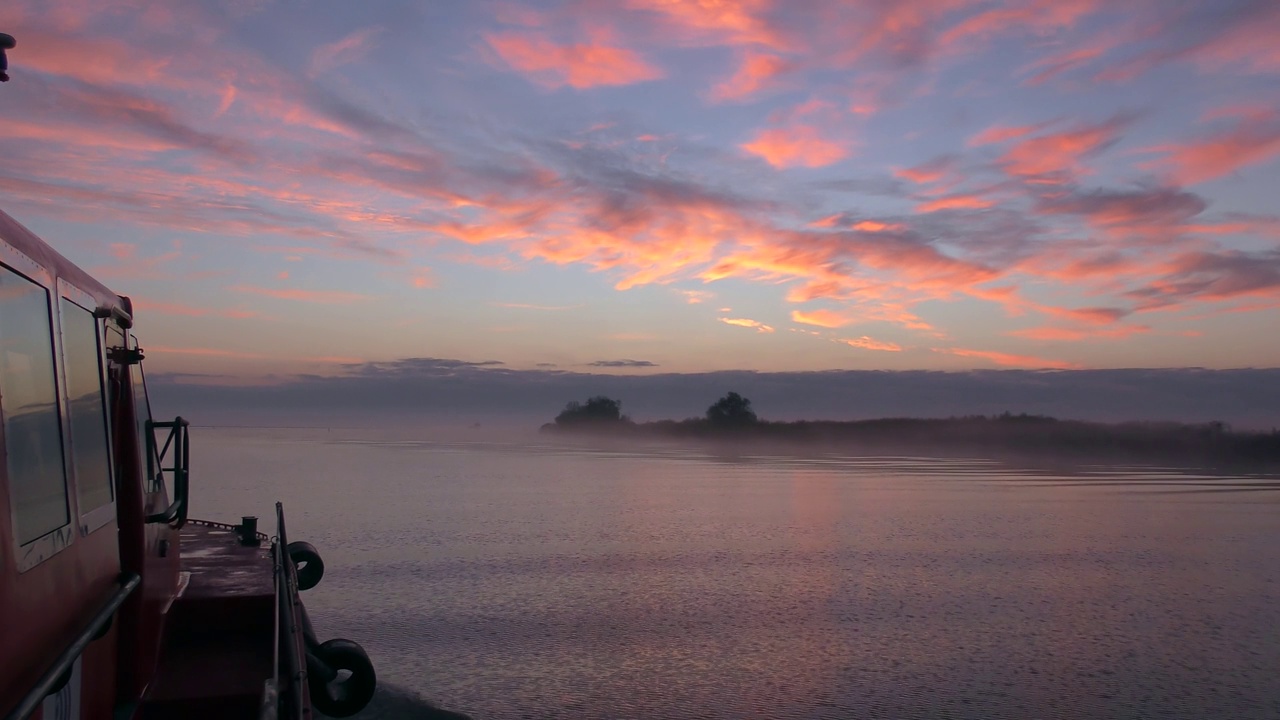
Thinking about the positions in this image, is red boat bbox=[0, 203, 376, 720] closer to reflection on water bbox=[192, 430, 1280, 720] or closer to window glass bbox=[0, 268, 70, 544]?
window glass bbox=[0, 268, 70, 544]

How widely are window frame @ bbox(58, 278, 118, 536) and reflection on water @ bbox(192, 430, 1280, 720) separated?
470 cm

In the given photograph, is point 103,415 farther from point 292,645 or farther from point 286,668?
point 286,668

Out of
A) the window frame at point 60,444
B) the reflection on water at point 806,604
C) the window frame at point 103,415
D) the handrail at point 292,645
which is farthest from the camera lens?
the reflection on water at point 806,604

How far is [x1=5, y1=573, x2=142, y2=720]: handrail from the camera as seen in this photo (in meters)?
2.78

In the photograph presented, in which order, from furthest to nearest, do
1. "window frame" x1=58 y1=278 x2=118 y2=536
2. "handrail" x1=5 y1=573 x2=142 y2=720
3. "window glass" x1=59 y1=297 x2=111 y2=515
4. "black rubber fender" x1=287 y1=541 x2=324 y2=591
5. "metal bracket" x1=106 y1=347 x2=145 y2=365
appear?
"black rubber fender" x1=287 y1=541 x2=324 y2=591
"metal bracket" x1=106 y1=347 x2=145 y2=365
"window glass" x1=59 y1=297 x2=111 y2=515
"window frame" x1=58 y1=278 x2=118 y2=536
"handrail" x1=5 y1=573 x2=142 y2=720

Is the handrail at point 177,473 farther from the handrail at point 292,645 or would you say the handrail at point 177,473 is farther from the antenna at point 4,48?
the antenna at point 4,48

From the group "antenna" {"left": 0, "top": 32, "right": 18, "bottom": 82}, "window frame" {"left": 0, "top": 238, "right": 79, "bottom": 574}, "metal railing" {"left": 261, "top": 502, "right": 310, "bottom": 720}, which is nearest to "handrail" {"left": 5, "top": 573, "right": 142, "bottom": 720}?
"window frame" {"left": 0, "top": 238, "right": 79, "bottom": 574}

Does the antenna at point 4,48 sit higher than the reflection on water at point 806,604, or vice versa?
the antenna at point 4,48

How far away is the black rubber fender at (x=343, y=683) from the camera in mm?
8062

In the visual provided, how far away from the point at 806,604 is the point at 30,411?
11.5 m

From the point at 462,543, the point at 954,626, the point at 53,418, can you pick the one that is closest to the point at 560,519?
the point at 462,543

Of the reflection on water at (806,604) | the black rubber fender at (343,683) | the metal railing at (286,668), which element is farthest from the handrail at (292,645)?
the reflection on water at (806,604)

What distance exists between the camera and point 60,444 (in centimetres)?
379

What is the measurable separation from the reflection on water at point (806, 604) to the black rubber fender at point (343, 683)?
18.7 inches
